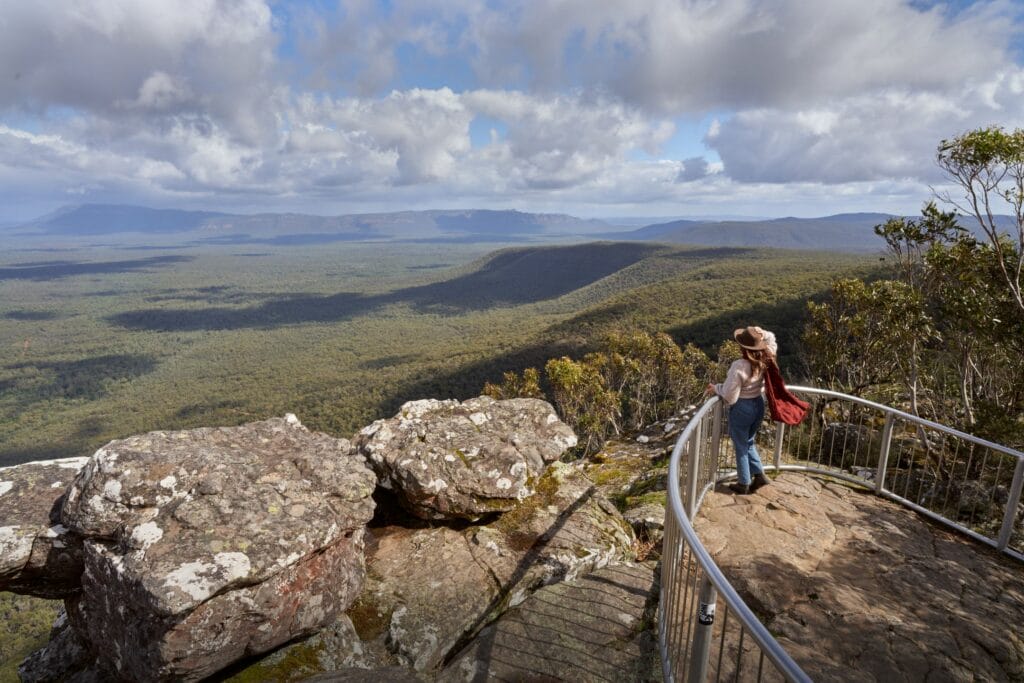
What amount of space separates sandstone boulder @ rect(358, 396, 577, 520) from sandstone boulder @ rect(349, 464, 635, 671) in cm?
33

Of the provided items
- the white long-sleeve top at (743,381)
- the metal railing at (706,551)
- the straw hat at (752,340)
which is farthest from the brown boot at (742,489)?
the straw hat at (752,340)

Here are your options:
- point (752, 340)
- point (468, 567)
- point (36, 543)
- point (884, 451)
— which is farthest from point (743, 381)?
point (36, 543)

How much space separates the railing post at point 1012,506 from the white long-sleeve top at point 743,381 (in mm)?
2558

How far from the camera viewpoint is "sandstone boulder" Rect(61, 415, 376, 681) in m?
4.07

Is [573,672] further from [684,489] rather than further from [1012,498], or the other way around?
[1012,498]

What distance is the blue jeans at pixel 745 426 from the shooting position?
19.9 ft

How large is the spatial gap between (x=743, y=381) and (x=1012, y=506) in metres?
3.01

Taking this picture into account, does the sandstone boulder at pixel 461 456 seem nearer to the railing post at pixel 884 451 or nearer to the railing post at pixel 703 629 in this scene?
the railing post at pixel 703 629

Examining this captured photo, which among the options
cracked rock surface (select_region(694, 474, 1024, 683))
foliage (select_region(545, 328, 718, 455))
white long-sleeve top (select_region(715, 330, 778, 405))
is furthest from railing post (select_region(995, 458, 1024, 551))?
foliage (select_region(545, 328, 718, 455))

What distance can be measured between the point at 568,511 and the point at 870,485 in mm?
4398

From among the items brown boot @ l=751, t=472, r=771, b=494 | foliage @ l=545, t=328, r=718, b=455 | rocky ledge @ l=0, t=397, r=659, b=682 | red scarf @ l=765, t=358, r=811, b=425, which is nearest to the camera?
rocky ledge @ l=0, t=397, r=659, b=682

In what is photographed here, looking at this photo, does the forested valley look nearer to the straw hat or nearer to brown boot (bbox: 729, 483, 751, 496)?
brown boot (bbox: 729, 483, 751, 496)

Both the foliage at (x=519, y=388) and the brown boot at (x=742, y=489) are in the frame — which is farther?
the foliage at (x=519, y=388)

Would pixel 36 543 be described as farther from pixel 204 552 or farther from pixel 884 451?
pixel 884 451
